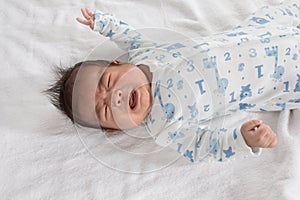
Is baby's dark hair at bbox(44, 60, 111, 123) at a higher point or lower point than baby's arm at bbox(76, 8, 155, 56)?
lower

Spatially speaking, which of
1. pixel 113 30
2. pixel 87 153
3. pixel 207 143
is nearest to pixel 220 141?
pixel 207 143

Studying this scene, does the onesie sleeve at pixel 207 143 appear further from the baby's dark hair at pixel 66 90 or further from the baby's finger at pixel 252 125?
the baby's dark hair at pixel 66 90

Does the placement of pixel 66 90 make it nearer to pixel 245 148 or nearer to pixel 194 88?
pixel 194 88

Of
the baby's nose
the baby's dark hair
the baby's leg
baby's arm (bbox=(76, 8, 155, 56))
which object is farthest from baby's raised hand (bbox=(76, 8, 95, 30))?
the baby's leg

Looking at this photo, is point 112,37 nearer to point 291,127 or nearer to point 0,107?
point 0,107

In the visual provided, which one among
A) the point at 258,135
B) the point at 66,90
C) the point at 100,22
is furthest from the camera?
the point at 100,22

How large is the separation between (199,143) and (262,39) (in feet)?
0.95

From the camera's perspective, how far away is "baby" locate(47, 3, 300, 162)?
0.96 meters

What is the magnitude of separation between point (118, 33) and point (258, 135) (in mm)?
441

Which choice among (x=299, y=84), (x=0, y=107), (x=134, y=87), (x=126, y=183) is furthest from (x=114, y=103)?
(x=299, y=84)

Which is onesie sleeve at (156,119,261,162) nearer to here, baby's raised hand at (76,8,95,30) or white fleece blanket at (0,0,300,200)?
white fleece blanket at (0,0,300,200)

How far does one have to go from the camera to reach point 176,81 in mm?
1008

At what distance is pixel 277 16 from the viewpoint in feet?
3.88

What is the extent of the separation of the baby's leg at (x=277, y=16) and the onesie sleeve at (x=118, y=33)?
0.27m
